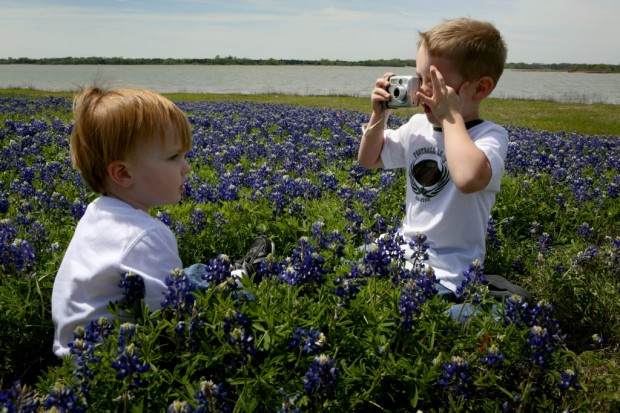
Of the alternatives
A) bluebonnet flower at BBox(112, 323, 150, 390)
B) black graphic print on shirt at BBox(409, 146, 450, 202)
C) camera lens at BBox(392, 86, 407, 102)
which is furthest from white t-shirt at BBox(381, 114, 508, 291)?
bluebonnet flower at BBox(112, 323, 150, 390)

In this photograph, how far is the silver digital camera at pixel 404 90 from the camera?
3.22m

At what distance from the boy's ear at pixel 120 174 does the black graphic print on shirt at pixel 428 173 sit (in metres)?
1.93

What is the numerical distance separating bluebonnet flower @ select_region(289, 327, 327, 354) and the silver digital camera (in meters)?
1.61

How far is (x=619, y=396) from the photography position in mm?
2498

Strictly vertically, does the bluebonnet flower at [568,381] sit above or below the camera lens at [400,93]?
below

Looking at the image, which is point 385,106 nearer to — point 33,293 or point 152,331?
point 152,331

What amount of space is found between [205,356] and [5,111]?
13.3 metres

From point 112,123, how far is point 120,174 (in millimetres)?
296

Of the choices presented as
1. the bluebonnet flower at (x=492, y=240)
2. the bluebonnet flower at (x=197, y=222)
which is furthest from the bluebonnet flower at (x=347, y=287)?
the bluebonnet flower at (x=492, y=240)

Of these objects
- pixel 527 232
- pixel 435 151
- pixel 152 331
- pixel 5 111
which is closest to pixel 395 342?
pixel 152 331

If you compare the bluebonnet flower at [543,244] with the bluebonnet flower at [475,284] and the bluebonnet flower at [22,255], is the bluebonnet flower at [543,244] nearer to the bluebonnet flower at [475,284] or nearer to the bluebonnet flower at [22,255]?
the bluebonnet flower at [475,284]

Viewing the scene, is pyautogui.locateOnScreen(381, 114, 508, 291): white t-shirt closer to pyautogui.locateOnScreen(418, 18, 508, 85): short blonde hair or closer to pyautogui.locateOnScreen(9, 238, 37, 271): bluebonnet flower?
pyautogui.locateOnScreen(418, 18, 508, 85): short blonde hair

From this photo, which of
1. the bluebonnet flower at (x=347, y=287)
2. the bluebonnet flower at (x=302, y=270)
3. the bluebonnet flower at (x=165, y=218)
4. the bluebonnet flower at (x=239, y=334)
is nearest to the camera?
the bluebonnet flower at (x=239, y=334)

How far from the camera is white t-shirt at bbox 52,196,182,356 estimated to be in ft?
8.49
